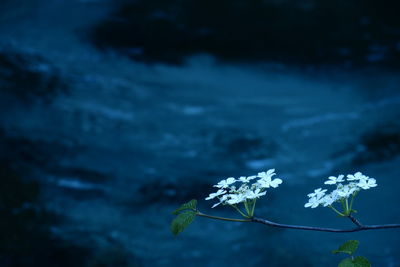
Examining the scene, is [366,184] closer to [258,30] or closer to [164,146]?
[164,146]

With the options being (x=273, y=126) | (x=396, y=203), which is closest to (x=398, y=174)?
(x=396, y=203)

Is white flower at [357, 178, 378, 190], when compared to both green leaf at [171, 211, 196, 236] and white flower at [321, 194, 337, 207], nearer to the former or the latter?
white flower at [321, 194, 337, 207]

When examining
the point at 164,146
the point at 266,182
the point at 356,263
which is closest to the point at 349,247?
the point at 356,263

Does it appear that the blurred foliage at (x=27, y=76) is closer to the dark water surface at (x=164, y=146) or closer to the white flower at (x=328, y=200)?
the dark water surface at (x=164, y=146)

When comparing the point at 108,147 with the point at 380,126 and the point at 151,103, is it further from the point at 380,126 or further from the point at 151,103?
the point at 380,126

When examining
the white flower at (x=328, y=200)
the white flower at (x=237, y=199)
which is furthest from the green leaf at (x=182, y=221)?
the white flower at (x=328, y=200)

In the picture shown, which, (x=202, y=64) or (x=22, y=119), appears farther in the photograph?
(x=202, y=64)
